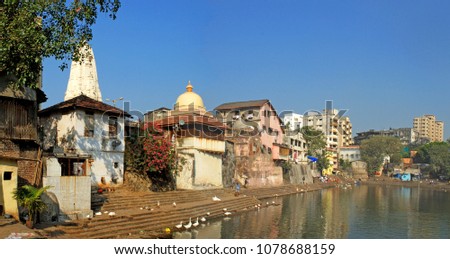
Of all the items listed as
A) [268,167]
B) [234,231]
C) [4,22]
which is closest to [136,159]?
[234,231]

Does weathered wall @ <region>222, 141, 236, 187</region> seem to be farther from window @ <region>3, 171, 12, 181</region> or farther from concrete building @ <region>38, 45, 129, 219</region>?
window @ <region>3, 171, 12, 181</region>

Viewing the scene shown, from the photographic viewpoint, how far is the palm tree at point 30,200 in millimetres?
15331

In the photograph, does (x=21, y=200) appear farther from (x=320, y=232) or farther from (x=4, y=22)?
(x=320, y=232)

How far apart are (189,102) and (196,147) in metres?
8.26

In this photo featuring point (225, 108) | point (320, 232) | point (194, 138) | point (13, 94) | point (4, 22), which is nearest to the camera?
point (4, 22)

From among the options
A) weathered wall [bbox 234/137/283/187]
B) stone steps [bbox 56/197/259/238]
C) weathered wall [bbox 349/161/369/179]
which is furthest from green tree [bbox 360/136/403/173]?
stone steps [bbox 56/197/259/238]

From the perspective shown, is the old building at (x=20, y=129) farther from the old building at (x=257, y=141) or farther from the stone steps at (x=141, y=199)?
the old building at (x=257, y=141)

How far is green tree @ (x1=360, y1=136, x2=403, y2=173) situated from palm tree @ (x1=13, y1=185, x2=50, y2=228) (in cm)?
7923

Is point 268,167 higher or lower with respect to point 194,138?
lower

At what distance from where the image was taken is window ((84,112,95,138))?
79.0 feet

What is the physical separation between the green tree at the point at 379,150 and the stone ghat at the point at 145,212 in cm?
5914

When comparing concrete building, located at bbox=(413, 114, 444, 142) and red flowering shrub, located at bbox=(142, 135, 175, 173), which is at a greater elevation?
concrete building, located at bbox=(413, 114, 444, 142)

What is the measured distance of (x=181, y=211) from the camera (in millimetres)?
23422

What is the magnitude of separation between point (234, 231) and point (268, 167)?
26.0 metres
